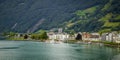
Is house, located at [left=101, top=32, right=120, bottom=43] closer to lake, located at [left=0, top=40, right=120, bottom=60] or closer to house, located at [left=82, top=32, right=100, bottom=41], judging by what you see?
house, located at [left=82, top=32, right=100, bottom=41]

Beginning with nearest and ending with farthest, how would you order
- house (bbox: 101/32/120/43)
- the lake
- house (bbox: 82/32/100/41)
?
the lake, house (bbox: 101/32/120/43), house (bbox: 82/32/100/41)

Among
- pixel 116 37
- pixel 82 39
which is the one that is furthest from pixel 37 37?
pixel 116 37

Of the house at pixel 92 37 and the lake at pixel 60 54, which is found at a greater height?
the house at pixel 92 37

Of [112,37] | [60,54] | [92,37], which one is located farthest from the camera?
[92,37]

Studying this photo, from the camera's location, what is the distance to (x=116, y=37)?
13850 cm

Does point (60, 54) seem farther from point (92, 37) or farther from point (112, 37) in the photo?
point (92, 37)

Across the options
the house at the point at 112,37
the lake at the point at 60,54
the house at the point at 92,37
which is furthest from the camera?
the house at the point at 92,37

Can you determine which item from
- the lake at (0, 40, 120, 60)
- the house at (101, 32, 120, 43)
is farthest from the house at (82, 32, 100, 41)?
the lake at (0, 40, 120, 60)

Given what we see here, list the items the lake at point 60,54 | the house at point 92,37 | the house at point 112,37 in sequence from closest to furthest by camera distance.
A: the lake at point 60,54
the house at point 112,37
the house at point 92,37

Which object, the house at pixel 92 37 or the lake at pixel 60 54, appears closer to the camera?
the lake at pixel 60 54

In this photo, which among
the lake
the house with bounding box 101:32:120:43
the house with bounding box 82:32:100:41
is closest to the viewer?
the lake

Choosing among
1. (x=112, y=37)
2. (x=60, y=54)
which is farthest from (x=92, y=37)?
(x=60, y=54)

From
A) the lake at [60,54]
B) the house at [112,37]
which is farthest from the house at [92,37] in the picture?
the lake at [60,54]

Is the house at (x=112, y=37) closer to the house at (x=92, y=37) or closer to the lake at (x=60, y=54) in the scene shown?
the house at (x=92, y=37)
